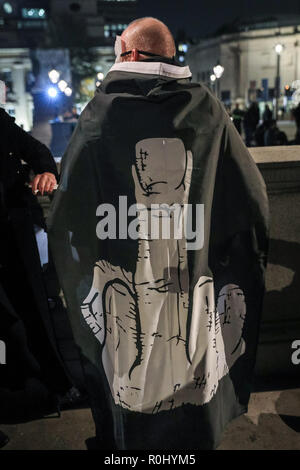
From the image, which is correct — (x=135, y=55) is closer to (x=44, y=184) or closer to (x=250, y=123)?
(x=44, y=184)

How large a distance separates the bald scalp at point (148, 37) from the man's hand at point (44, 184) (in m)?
0.83

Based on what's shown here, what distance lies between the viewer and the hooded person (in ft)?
7.86

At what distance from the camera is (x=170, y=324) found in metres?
2.60

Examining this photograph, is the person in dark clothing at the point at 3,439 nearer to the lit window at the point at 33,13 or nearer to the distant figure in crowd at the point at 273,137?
the distant figure in crowd at the point at 273,137

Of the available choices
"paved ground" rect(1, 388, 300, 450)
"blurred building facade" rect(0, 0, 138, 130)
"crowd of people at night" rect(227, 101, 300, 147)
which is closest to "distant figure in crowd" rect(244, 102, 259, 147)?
"crowd of people at night" rect(227, 101, 300, 147)

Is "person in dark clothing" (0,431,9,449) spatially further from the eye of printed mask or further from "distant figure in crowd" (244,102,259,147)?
"distant figure in crowd" (244,102,259,147)

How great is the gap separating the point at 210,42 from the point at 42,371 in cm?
8637

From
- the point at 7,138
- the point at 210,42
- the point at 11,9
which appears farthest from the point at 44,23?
the point at 7,138

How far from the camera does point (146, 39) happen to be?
2406 millimetres

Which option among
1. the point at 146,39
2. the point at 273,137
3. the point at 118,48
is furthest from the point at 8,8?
the point at 146,39

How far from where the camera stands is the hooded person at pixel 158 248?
7.86 ft

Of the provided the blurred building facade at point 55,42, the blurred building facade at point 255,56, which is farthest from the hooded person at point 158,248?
the blurred building facade at point 255,56

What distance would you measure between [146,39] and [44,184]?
3.09 ft

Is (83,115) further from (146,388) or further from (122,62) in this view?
(146,388)
